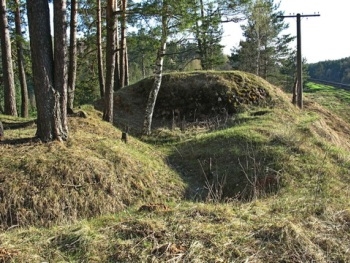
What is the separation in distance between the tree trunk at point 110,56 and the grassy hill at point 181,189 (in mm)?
936

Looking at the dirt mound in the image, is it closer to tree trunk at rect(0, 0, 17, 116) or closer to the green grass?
tree trunk at rect(0, 0, 17, 116)

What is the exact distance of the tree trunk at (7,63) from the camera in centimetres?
1237

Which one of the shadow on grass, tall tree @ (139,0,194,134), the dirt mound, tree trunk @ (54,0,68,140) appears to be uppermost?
tall tree @ (139,0,194,134)

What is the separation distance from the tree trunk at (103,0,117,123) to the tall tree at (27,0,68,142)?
3.09 metres

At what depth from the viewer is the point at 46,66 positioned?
666 centimetres

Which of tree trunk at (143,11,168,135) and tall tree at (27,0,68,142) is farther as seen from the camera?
tree trunk at (143,11,168,135)

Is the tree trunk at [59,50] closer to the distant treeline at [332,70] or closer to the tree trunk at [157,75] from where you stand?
the tree trunk at [157,75]

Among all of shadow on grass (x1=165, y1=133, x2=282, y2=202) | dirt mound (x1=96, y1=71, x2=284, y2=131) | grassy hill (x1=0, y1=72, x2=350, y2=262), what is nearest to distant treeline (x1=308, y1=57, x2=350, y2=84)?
dirt mound (x1=96, y1=71, x2=284, y2=131)

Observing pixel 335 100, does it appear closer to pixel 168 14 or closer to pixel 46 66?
pixel 168 14

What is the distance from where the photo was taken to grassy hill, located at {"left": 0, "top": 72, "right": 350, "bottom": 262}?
3621 millimetres

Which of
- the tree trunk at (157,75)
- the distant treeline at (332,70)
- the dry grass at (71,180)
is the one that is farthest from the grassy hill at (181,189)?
the distant treeline at (332,70)

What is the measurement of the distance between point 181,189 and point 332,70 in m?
68.2

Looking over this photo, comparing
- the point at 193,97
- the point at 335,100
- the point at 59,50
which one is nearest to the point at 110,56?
the point at 59,50

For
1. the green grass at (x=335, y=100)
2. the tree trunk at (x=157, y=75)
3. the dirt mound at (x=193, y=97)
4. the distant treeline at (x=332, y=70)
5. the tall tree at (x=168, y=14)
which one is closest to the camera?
the tall tree at (x=168, y=14)
